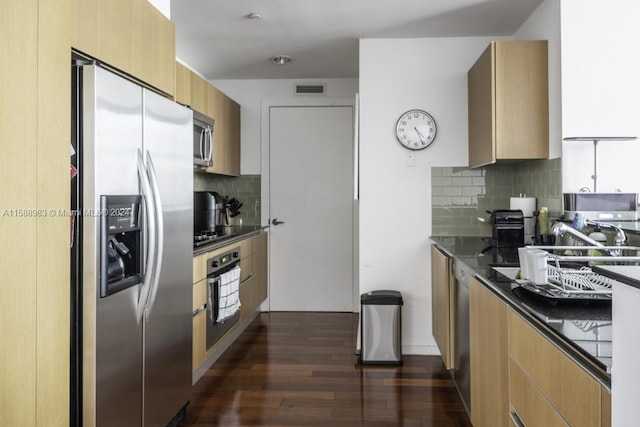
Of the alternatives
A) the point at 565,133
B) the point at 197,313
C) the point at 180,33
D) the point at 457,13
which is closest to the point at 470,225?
the point at 565,133

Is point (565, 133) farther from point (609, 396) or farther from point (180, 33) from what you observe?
point (180, 33)

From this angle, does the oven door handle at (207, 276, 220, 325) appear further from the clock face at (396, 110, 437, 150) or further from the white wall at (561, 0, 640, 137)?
the white wall at (561, 0, 640, 137)

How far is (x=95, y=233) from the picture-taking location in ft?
6.37

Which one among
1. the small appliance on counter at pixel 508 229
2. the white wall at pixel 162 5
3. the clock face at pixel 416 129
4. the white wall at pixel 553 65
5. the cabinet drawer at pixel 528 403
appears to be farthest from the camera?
the clock face at pixel 416 129

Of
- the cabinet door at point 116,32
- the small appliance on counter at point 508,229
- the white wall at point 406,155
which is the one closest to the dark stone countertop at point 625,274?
the cabinet door at point 116,32

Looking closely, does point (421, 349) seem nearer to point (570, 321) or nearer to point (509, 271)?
point (509, 271)

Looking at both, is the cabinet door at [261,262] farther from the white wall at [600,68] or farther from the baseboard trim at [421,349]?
the white wall at [600,68]

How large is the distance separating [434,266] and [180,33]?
2636mm

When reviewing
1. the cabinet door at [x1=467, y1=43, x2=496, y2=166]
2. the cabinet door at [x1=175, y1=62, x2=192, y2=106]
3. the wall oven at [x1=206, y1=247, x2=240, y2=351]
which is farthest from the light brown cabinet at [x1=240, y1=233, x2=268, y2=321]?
the cabinet door at [x1=467, y1=43, x2=496, y2=166]

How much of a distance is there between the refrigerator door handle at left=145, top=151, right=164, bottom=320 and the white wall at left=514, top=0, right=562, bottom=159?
2.31 metres

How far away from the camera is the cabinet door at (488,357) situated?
1889 millimetres

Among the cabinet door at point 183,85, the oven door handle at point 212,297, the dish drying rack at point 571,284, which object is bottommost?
the oven door handle at point 212,297

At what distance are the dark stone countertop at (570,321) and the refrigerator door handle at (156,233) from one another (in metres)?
1.40

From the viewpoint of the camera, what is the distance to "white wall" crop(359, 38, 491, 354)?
13.7 feet
